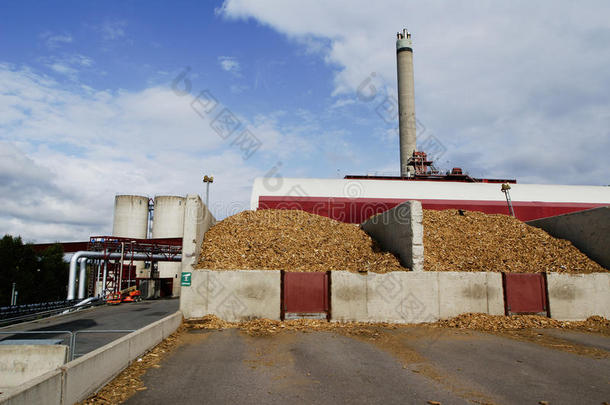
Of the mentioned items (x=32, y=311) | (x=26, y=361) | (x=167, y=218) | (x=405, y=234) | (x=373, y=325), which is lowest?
(x=32, y=311)

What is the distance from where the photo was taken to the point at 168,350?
33.8 feet

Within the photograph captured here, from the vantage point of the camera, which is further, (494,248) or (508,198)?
(508,198)

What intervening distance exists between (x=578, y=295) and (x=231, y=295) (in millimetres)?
14314

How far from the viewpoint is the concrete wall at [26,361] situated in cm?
775

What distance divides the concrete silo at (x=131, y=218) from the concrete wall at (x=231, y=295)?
36650 mm

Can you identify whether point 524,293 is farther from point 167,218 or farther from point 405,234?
point 167,218

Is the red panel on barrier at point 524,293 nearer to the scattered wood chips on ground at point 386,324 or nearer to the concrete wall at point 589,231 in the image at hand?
the scattered wood chips on ground at point 386,324

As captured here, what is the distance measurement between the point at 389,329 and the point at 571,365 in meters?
5.71

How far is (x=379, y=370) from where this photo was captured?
27.9 feet

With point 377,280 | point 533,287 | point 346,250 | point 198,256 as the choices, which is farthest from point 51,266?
point 533,287

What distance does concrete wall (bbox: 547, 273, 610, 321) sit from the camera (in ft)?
50.9

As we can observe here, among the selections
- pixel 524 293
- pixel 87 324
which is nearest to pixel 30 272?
pixel 87 324

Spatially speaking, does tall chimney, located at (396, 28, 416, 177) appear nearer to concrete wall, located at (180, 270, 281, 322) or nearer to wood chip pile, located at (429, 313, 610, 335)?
wood chip pile, located at (429, 313, 610, 335)

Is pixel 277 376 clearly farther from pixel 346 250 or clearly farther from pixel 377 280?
pixel 346 250
